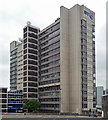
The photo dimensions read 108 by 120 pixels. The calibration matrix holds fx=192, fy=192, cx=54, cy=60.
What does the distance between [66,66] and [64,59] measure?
3779 mm

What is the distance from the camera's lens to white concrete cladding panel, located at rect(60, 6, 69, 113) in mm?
95875

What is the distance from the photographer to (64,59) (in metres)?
99.8

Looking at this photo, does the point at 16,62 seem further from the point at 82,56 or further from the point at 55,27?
the point at 82,56

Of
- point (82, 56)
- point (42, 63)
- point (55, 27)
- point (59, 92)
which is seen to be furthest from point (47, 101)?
point (55, 27)

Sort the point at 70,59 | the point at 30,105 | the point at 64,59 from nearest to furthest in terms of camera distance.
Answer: the point at 64,59 < the point at 70,59 < the point at 30,105

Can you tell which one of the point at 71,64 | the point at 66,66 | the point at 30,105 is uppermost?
the point at 71,64

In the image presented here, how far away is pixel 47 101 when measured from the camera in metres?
107

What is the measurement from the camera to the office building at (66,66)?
3784 inches

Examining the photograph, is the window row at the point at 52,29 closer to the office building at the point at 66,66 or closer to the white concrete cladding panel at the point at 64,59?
the office building at the point at 66,66

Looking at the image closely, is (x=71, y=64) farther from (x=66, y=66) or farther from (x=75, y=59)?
(x=75, y=59)

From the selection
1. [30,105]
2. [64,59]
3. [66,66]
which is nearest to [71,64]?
[66,66]

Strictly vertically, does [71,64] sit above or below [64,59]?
below

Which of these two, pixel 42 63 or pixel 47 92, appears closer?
pixel 47 92

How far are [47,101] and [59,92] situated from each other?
538 inches
